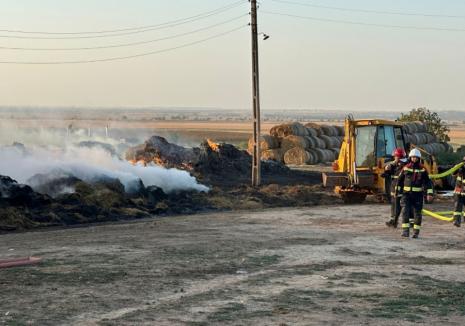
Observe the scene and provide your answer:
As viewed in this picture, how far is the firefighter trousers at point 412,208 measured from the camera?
51.0 feet

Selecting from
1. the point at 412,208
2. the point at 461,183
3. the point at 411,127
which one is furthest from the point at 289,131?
the point at 412,208

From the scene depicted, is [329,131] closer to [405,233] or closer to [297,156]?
[297,156]

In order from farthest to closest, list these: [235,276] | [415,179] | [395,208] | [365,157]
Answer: [365,157]
[395,208]
[415,179]
[235,276]

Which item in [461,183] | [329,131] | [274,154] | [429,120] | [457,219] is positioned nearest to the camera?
[461,183]

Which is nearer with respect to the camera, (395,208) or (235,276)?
(235,276)

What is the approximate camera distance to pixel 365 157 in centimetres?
2292

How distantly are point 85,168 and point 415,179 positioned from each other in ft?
40.8

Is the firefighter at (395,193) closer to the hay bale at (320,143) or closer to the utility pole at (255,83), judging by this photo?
the utility pole at (255,83)

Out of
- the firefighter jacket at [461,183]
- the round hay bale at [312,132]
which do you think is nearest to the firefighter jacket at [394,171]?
the firefighter jacket at [461,183]

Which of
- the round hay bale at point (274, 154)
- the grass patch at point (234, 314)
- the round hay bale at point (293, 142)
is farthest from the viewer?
the round hay bale at point (293, 142)

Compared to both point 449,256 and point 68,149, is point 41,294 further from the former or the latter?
point 68,149

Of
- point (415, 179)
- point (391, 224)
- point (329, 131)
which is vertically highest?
point (329, 131)

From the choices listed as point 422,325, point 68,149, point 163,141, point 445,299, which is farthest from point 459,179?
point 163,141

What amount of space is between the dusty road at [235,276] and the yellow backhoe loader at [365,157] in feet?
17.0
